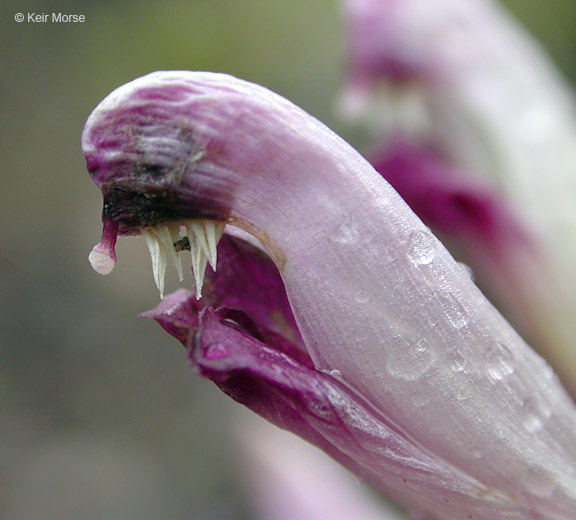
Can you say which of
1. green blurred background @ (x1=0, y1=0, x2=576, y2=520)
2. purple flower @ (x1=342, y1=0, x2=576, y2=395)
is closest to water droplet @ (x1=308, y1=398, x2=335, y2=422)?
purple flower @ (x1=342, y1=0, x2=576, y2=395)

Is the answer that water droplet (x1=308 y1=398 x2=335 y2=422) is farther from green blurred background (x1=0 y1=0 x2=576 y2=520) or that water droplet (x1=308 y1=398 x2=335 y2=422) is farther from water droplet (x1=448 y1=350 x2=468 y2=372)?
green blurred background (x1=0 y1=0 x2=576 y2=520)

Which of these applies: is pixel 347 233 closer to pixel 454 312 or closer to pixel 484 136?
pixel 454 312

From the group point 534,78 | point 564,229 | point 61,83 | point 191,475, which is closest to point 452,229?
point 564,229

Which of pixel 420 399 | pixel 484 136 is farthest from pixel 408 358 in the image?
pixel 484 136

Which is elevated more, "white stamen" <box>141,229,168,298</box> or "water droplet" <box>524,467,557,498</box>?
"white stamen" <box>141,229,168,298</box>

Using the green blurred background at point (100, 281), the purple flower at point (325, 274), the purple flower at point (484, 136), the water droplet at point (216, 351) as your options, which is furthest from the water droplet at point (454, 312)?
the green blurred background at point (100, 281)
